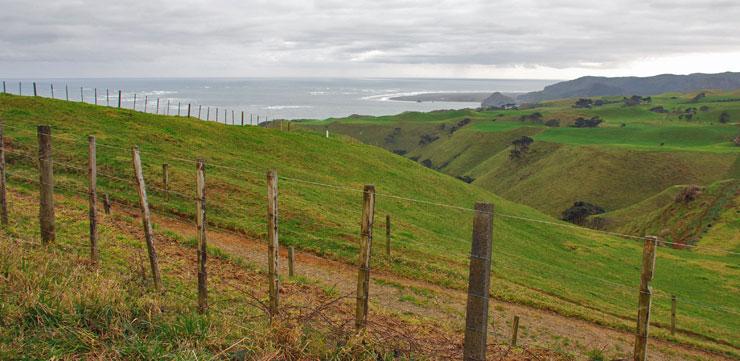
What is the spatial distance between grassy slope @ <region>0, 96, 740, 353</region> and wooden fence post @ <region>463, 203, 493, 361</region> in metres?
12.6

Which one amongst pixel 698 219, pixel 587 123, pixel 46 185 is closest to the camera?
pixel 46 185

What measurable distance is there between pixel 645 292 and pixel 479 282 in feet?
9.72

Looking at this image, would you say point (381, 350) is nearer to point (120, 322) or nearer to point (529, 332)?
point (120, 322)

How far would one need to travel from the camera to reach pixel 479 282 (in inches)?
316

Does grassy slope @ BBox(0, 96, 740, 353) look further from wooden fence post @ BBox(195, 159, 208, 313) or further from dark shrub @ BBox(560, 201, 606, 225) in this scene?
dark shrub @ BBox(560, 201, 606, 225)

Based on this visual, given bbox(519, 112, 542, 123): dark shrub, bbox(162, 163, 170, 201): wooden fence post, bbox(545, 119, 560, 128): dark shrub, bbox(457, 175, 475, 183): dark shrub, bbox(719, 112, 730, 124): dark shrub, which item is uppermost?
bbox(719, 112, 730, 124): dark shrub

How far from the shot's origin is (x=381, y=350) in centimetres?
835

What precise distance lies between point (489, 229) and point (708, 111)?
213m

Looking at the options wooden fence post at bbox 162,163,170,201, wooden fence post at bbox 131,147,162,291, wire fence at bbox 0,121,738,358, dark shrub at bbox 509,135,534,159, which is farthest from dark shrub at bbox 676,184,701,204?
wooden fence post at bbox 131,147,162,291

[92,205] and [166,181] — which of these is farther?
→ [166,181]

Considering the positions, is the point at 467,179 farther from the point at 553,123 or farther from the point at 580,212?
the point at 553,123

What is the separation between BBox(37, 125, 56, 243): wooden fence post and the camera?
42.3 ft

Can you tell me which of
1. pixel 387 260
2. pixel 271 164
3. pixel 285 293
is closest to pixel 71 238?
pixel 285 293

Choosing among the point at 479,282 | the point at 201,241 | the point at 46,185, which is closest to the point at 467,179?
the point at 46,185
